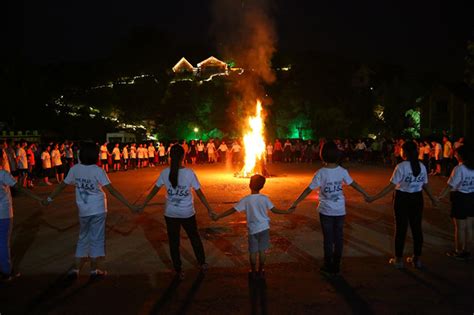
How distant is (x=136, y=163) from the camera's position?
25.9 metres

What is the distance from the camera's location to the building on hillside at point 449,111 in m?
39.8

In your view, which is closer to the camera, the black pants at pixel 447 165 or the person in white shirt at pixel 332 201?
the person in white shirt at pixel 332 201

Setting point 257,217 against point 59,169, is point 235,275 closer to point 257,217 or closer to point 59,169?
point 257,217

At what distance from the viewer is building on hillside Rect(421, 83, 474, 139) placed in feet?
130

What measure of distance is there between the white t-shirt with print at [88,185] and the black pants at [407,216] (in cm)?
420

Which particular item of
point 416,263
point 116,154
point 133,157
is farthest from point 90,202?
point 133,157

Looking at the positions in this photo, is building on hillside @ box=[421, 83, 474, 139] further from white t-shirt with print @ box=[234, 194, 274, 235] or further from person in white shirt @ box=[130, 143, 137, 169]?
white t-shirt with print @ box=[234, 194, 274, 235]

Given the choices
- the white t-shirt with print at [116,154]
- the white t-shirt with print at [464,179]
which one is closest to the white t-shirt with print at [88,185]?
the white t-shirt with print at [464,179]

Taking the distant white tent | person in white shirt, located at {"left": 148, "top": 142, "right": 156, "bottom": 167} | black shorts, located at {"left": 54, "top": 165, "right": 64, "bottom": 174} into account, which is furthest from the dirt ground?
the distant white tent

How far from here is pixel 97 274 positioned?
5691 mm

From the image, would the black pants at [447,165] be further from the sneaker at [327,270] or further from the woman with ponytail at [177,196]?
the woman with ponytail at [177,196]

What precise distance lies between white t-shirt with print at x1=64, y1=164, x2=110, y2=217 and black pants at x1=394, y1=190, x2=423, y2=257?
13.8ft

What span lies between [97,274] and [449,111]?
43.3 metres

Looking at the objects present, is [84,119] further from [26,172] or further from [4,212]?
[4,212]
